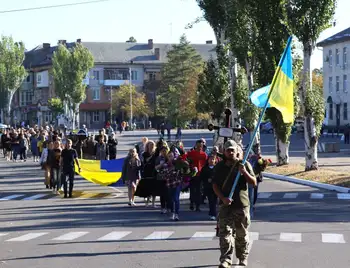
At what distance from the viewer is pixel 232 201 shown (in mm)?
11328

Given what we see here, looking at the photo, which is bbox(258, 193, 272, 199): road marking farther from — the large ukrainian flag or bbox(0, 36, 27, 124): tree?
bbox(0, 36, 27, 124): tree

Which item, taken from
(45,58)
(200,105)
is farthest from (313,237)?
(45,58)

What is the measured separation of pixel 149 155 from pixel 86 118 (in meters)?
103

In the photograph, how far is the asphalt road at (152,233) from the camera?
488 inches

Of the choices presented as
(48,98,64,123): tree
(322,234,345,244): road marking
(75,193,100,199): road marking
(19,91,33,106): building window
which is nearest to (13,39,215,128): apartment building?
(19,91,33,106): building window

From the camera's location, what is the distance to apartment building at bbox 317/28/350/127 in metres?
75.8

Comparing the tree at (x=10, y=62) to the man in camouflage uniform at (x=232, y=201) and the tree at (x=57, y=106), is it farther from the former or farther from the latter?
the man in camouflage uniform at (x=232, y=201)

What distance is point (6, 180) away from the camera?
32406 mm

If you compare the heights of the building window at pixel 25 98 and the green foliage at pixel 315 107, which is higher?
the building window at pixel 25 98

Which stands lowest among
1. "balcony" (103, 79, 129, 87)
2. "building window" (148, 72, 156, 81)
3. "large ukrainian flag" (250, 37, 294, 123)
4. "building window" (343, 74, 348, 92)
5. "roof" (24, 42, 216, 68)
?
"large ukrainian flag" (250, 37, 294, 123)

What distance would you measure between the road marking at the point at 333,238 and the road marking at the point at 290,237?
446mm

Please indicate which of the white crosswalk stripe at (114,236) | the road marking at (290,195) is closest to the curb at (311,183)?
the road marking at (290,195)

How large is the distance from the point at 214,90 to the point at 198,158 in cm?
2484

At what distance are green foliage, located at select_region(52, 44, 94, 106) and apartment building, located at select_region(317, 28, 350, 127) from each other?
3385 cm
